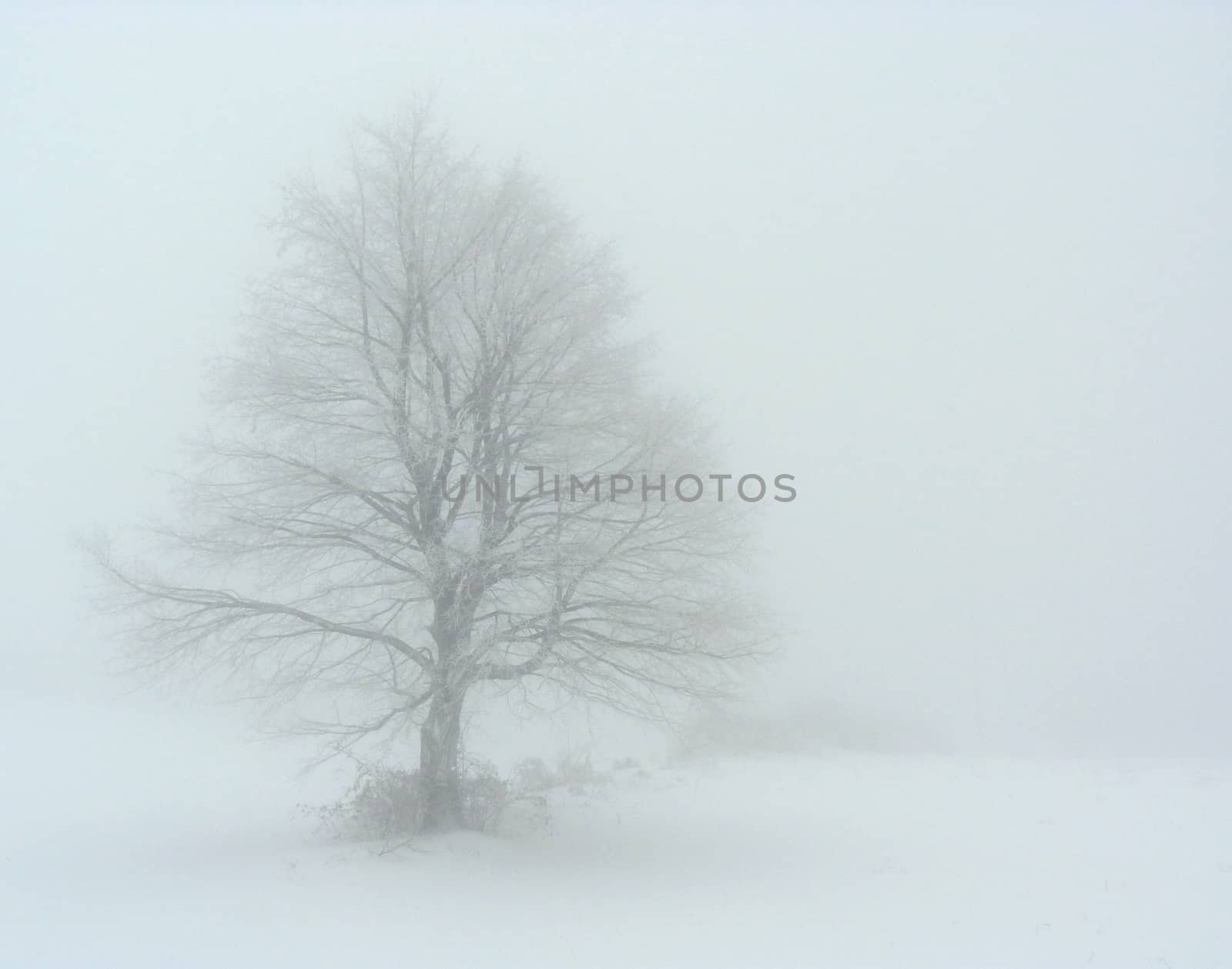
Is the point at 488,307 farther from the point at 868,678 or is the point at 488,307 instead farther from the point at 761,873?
the point at 868,678

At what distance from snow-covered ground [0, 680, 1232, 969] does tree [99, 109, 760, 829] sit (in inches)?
89.2

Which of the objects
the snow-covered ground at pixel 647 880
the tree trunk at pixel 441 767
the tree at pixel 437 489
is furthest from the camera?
the tree trunk at pixel 441 767

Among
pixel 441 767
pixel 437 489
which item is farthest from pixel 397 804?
pixel 437 489

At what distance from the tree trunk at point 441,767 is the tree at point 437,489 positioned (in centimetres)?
5

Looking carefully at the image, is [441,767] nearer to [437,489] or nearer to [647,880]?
[647,880]

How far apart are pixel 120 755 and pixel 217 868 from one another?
13478 millimetres

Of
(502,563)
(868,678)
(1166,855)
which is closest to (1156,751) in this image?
(868,678)

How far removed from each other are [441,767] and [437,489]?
13.1 ft

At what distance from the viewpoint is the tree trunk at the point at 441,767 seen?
11938 mm

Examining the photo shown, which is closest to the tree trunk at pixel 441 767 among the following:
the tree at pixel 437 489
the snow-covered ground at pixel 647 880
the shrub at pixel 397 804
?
the tree at pixel 437 489

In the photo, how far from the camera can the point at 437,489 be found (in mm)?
12305

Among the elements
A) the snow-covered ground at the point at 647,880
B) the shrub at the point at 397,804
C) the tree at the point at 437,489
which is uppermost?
the tree at the point at 437,489

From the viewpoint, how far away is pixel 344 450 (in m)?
12.3

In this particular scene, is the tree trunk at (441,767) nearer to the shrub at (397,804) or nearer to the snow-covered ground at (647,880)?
the shrub at (397,804)
